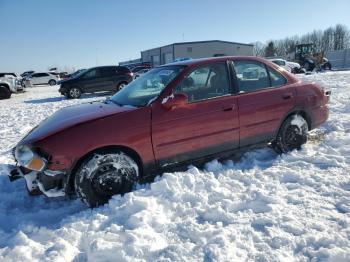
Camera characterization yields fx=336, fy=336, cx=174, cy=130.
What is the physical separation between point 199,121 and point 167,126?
18.0 inches

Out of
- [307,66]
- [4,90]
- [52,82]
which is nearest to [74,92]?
[4,90]

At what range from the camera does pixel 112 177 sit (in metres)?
3.79

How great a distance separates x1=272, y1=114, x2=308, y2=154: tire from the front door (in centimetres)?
87

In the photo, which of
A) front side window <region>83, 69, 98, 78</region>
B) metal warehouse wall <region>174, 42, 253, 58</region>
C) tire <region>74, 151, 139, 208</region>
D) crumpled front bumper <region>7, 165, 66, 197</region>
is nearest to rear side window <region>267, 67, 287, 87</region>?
tire <region>74, 151, 139, 208</region>

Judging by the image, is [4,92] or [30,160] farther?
[4,92]

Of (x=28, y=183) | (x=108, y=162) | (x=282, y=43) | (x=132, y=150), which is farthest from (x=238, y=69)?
(x=282, y=43)

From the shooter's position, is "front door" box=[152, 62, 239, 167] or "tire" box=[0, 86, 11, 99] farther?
"tire" box=[0, 86, 11, 99]

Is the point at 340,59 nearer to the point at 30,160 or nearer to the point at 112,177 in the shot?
the point at 112,177

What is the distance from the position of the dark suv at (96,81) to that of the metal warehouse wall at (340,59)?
30.0 m

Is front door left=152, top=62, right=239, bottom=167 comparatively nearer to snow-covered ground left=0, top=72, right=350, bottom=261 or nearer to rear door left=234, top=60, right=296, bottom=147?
rear door left=234, top=60, right=296, bottom=147

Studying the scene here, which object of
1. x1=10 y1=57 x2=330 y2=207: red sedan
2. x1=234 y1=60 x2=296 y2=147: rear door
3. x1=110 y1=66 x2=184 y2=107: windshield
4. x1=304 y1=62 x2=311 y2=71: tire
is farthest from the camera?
x1=304 y1=62 x2=311 y2=71: tire

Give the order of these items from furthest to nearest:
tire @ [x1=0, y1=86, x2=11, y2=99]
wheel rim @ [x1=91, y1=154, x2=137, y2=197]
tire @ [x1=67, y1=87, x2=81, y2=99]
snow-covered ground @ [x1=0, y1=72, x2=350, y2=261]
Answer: tire @ [x1=0, y1=86, x2=11, y2=99] < tire @ [x1=67, y1=87, x2=81, y2=99] < wheel rim @ [x1=91, y1=154, x2=137, y2=197] < snow-covered ground @ [x1=0, y1=72, x2=350, y2=261]

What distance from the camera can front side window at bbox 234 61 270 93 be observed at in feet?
15.4

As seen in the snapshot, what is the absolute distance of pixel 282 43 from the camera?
81.3m
